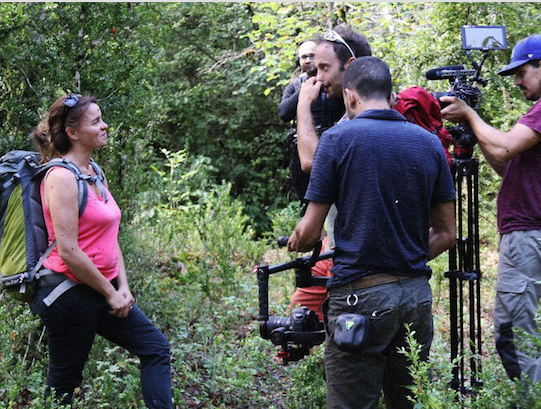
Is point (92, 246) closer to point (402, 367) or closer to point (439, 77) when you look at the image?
point (402, 367)

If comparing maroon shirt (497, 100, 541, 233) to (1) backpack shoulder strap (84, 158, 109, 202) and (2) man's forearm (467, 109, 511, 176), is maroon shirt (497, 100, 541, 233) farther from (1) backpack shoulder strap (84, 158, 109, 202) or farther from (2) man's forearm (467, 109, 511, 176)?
(1) backpack shoulder strap (84, 158, 109, 202)

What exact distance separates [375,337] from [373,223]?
18.4 inches

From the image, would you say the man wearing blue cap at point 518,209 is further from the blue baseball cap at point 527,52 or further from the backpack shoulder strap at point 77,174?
the backpack shoulder strap at point 77,174

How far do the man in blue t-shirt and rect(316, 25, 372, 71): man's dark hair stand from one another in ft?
1.58

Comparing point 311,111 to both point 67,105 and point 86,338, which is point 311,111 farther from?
point 86,338

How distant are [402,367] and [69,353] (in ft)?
5.46

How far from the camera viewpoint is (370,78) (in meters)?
2.79

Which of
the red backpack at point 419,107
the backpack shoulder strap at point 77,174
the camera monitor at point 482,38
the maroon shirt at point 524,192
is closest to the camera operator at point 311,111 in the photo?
the red backpack at point 419,107

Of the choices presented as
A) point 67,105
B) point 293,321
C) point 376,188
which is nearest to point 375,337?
point 293,321

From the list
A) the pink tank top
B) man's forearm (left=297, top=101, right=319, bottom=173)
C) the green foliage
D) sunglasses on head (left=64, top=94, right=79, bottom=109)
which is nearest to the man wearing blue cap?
the green foliage

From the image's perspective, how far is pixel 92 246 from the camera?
338cm

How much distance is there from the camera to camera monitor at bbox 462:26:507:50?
11.9ft

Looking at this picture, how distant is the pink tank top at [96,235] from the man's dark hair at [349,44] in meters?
1.41

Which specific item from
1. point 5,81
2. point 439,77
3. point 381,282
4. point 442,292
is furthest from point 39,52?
point 442,292
